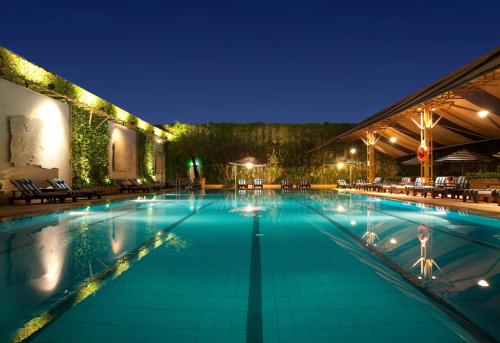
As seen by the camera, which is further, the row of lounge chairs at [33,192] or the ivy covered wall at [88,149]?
the ivy covered wall at [88,149]

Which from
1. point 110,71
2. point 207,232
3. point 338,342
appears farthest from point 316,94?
point 338,342

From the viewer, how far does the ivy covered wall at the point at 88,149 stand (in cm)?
1531

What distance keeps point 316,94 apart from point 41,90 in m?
45.2

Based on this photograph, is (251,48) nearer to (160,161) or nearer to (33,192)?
(160,161)

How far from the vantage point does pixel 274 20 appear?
33.6 m

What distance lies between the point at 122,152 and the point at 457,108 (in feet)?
50.1

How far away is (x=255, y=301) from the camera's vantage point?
3.35m

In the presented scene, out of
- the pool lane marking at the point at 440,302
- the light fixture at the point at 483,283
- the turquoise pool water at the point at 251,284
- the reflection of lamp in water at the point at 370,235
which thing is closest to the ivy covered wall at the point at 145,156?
the turquoise pool water at the point at 251,284

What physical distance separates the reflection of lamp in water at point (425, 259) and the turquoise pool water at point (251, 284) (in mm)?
23

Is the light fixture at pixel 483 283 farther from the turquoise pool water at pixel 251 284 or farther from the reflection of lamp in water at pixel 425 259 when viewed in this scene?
the reflection of lamp in water at pixel 425 259

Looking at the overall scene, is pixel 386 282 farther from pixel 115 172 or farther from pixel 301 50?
pixel 301 50

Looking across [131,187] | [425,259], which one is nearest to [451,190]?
[425,259]

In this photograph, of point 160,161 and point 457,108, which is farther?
point 160,161

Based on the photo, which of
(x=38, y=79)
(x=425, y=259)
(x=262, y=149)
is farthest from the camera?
(x=262, y=149)
